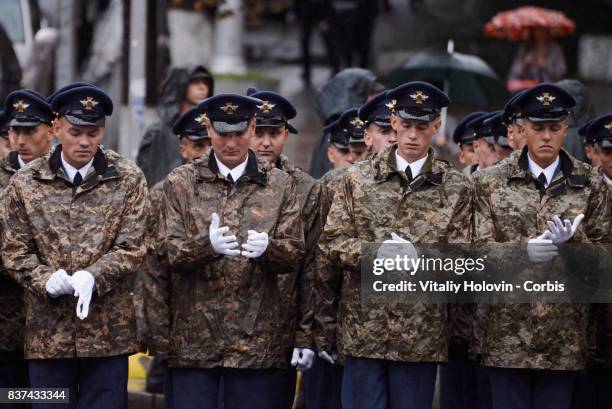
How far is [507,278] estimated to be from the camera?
793 cm

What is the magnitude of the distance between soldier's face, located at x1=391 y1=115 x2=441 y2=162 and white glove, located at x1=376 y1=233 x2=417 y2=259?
53cm

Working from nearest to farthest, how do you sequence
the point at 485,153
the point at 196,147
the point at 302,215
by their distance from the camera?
1. the point at 302,215
2. the point at 196,147
3. the point at 485,153

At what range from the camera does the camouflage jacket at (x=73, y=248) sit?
785 centimetres

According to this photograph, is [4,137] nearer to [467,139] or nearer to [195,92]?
[195,92]

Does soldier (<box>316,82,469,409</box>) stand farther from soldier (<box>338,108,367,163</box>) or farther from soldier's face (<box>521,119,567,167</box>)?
soldier (<box>338,108,367,163</box>)

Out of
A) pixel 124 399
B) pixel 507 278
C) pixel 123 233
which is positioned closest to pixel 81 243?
pixel 123 233

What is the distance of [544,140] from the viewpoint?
809 cm

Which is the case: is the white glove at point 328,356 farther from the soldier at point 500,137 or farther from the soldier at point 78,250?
the soldier at point 500,137

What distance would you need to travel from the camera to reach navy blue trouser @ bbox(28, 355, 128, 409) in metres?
7.95

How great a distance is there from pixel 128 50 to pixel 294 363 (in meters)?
8.57

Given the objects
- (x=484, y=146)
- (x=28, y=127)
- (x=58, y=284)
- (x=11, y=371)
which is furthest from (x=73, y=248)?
(x=484, y=146)

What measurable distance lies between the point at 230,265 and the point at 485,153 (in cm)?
279

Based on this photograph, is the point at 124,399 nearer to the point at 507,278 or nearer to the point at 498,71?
the point at 507,278

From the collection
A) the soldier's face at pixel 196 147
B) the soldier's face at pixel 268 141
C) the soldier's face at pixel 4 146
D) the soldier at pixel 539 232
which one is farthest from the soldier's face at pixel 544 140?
the soldier's face at pixel 4 146
